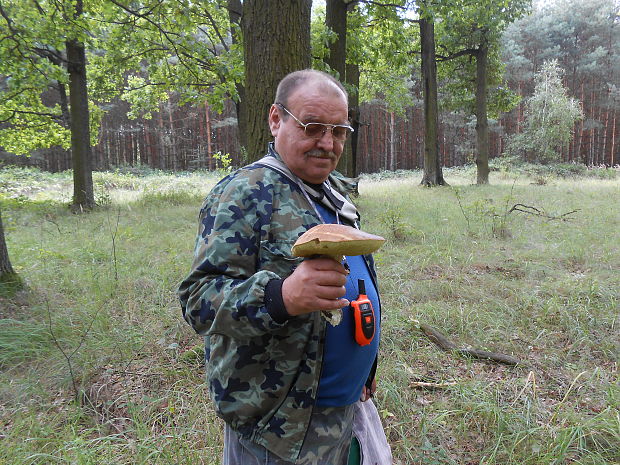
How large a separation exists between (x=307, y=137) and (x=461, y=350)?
2.78 meters

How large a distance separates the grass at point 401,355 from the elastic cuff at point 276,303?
1602 millimetres

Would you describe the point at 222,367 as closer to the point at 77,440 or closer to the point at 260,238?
the point at 260,238

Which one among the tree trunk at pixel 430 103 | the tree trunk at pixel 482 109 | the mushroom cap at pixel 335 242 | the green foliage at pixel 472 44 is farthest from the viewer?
the tree trunk at pixel 482 109

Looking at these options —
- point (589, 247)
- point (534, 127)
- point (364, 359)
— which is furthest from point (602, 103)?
point (364, 359)

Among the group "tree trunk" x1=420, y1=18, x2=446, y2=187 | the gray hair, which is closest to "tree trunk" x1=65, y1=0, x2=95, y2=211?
the gray hair

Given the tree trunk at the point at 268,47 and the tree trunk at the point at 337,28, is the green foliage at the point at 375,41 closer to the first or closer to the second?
the tree trunk at the point at 337,28

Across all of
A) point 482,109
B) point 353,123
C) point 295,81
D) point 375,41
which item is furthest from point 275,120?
point 482,109

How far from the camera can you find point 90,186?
10.9m

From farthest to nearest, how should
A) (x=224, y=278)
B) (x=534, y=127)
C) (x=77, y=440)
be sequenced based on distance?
(x=534, y=127) < (x=77, y=440) < (x=224, y=278)

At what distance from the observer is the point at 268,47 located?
3.40m

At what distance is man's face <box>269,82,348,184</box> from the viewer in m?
1.39

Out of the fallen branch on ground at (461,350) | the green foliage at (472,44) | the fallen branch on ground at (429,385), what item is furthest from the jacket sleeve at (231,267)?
the green foliage at (472,44)

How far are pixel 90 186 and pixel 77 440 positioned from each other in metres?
10.2

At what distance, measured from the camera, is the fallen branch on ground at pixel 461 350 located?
10.7 feet
